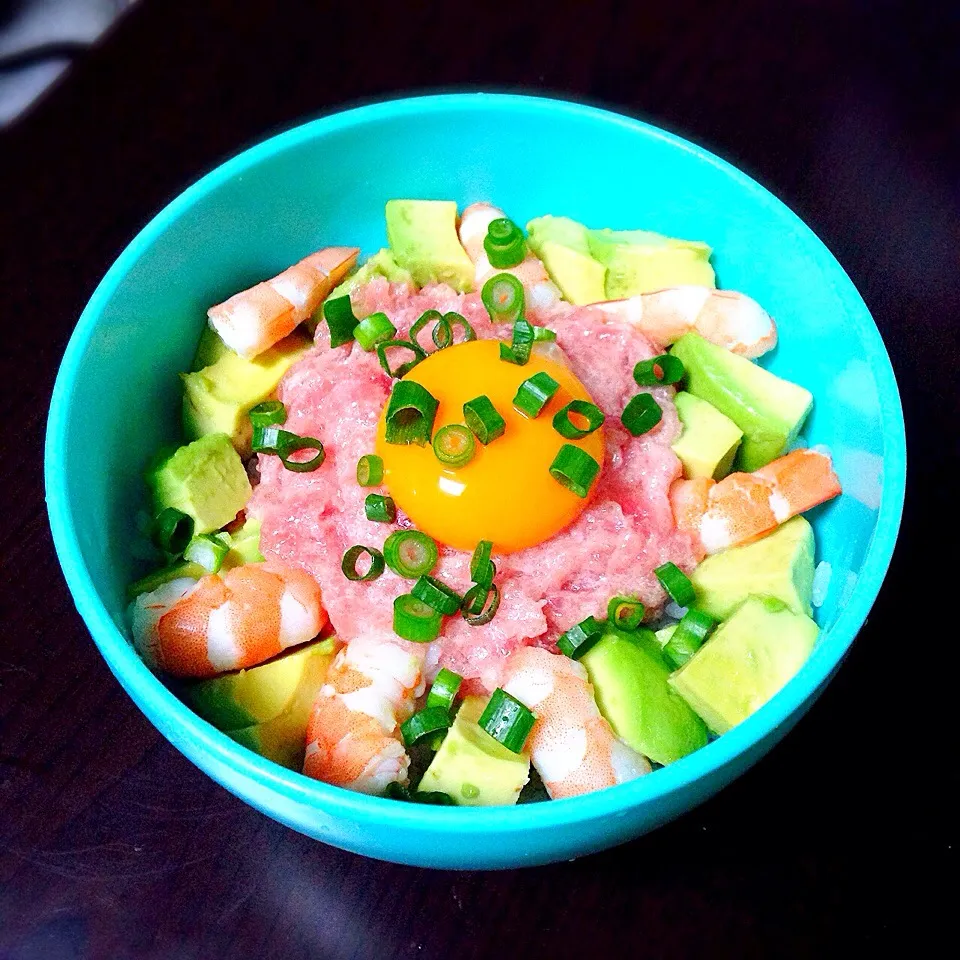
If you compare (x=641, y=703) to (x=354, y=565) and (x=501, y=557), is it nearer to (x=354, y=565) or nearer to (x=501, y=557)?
(x=501, y=557)

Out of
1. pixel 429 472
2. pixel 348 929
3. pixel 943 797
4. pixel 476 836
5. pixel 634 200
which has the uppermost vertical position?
pixel 634 200

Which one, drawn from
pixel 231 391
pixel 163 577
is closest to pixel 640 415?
pixel 231 391

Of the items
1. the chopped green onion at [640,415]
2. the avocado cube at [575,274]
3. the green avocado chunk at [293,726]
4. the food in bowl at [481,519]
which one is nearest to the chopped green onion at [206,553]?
the food in bowl at [481,519]

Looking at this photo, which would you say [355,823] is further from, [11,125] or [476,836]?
[11,125]

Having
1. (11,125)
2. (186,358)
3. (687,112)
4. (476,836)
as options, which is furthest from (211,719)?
(687,112)

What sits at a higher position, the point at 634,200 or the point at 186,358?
the point at 634,200

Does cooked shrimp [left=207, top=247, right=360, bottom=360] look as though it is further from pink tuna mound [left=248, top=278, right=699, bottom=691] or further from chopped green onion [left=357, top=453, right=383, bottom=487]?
chopped green onion [left=357, top=453, right=383, bottom=487]

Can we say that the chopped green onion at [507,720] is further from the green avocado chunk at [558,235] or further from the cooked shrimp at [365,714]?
the green avocado chunk at [558,235]
